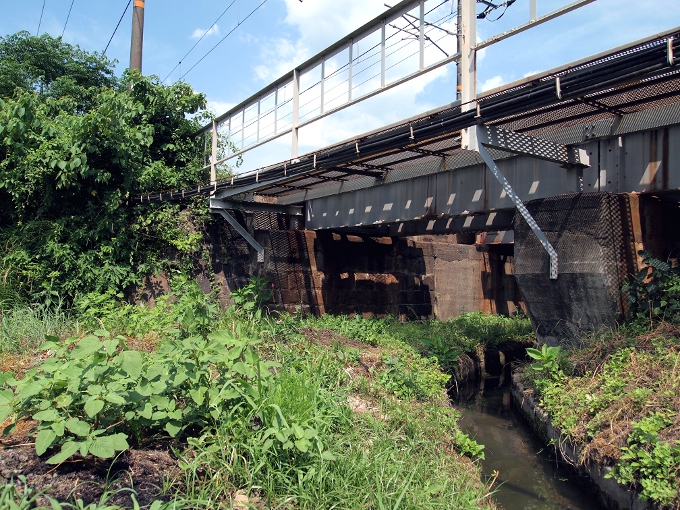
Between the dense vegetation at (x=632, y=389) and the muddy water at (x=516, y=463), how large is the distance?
24.4 inches

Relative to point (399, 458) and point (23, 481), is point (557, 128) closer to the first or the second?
point (399, 458)

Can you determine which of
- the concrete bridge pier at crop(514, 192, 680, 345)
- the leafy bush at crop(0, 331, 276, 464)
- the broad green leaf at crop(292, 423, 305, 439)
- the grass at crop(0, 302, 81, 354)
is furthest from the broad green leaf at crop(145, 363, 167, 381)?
the concrete bridge pier at crop(514, 192, 680, 345)

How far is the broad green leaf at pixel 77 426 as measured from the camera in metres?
3.28

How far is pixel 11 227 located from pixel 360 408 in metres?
9.62

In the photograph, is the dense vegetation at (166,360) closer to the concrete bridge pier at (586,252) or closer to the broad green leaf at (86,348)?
the broad green leaf at (86,348)

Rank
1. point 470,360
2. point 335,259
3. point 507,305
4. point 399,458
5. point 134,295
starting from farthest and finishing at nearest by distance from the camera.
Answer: point 507,305 < point 335,259 < point 134,295 < point 470,360 < point 399,458

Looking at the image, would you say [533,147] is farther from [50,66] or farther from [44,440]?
[50,66]

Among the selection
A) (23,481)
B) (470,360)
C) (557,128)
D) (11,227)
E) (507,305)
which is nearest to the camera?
(23,481)

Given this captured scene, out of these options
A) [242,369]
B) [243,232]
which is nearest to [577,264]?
[242,369]

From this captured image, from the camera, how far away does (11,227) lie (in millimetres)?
11469

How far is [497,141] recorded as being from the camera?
7.34 metres

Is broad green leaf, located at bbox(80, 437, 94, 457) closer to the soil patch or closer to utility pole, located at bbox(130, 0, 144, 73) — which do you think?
the soil patch

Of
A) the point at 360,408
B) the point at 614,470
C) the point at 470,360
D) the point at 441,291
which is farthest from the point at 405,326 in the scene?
the point at 614,470

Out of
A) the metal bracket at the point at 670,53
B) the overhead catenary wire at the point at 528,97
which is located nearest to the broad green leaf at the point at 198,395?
the overhead catenary wire at the point at 528,97
